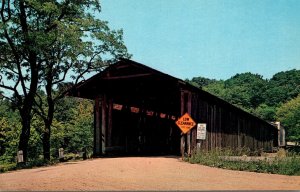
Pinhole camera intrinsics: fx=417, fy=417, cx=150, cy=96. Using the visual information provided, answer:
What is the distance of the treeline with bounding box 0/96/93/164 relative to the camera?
159ft

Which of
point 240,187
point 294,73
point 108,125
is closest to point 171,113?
point 108,125

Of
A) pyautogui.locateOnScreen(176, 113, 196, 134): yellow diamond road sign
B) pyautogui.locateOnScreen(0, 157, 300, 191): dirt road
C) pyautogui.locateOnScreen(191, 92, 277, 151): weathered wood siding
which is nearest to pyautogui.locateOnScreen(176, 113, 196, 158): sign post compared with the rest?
pyautogui.locateOnScreen(176, 113, 196, 134): yellow diamond road sign

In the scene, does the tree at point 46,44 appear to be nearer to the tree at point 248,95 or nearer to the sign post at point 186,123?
the sign post at point 186,123

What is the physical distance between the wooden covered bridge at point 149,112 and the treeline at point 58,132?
1890 cm

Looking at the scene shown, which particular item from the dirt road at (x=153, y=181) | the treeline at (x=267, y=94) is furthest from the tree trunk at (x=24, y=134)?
the treeline at (x=267, y=94)

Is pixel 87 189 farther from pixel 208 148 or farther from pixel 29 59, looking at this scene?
pixel 29 59

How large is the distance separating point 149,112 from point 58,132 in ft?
83.8

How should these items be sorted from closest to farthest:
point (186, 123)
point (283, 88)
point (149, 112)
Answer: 1. point (186, 123)
2. point (149, 112)
3. point (283, 88)

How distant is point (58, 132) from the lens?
51500 mm

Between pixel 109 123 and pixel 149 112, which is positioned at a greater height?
pixel 149 112

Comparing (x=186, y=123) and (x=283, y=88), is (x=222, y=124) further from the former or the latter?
(x=283, y=88)

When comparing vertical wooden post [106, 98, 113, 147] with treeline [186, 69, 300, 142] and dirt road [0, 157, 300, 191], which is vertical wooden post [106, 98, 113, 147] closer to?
dirt road [0, 157, 300, 191]

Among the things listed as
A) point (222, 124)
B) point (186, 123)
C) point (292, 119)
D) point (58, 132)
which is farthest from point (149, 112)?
point (292, 119)

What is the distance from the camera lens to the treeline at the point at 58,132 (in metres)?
48.3
